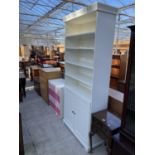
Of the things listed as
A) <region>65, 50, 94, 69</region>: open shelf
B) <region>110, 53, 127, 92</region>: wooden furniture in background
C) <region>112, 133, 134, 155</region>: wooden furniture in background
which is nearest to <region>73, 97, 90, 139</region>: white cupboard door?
<region>112, 133, 134, 155</region>: wooden furniture in background

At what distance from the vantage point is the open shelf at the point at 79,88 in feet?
7.95

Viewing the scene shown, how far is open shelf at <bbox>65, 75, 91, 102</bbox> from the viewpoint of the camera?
2422mm

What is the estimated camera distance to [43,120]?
3.08 metres

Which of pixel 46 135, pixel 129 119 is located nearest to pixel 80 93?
pixel 46 135

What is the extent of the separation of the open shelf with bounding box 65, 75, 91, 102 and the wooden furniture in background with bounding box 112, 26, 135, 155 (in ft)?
2.67

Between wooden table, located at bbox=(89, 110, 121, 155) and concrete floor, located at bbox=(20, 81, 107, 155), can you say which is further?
concrete floor, located at bbox=(20, 81, 107, 155)

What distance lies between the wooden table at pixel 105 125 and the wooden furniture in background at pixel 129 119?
192mm

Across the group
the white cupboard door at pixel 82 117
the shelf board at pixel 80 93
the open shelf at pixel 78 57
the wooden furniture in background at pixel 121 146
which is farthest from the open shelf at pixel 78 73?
the wooden furniture in background at pixel 121 146

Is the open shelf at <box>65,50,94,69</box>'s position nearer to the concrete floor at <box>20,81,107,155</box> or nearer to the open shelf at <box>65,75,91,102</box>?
the open shelf at <box>65,75,91,102</box>

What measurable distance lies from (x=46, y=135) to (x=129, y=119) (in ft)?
5.75

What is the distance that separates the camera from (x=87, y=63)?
2.60 m
